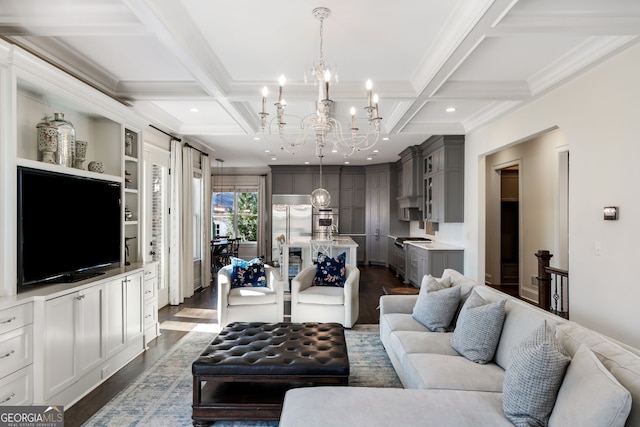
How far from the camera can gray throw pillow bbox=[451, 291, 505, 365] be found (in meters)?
2.47

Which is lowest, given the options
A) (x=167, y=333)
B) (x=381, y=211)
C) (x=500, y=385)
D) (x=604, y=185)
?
(x=167, y=333)

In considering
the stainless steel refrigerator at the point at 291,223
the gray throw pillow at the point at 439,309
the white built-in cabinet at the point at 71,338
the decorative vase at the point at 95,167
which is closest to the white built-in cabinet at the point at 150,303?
the white built-in cabinet at the point at 71,338

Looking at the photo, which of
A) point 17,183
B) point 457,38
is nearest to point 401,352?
point 457,38

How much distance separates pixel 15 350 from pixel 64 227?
1.05 meters

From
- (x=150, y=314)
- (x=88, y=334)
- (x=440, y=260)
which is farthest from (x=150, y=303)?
(x=440, y=260)

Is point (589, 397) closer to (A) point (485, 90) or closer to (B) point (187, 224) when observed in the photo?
(A) point (485, 90)

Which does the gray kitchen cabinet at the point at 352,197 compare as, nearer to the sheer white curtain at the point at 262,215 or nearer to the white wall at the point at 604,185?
the sheer white curtain at the point at 262,215

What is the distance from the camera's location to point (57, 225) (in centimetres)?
292

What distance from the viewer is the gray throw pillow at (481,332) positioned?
2467 mm

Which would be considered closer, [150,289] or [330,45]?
[330,45]

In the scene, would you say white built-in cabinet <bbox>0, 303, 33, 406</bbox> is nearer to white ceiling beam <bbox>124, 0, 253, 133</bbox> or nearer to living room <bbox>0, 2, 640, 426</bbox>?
living room <bbox>0, 2, 640, 426</bbox>

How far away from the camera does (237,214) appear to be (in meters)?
11.2

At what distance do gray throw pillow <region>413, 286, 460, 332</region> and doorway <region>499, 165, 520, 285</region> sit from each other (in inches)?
190

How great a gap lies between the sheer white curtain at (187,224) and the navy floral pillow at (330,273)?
2.45 meters
